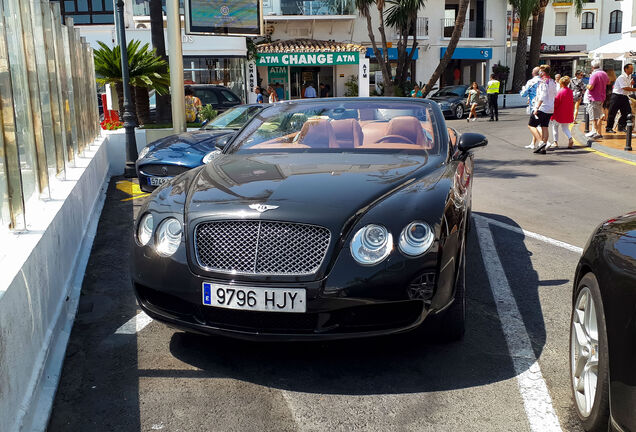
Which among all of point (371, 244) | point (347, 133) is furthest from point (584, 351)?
point (347, 133)

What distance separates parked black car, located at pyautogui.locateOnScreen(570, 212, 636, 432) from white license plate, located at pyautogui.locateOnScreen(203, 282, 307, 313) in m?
1.31

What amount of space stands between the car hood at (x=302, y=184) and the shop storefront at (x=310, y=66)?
2930cm

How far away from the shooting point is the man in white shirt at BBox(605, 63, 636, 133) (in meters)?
14.9

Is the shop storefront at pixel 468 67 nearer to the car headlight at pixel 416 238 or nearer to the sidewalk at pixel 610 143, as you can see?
the sidewalk at pixel 610 143

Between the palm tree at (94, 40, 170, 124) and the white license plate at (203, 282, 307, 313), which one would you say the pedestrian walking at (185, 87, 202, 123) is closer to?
the palm tree at (94, 40, 170, 124)

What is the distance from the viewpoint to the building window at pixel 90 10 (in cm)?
3123

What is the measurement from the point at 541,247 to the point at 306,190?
3.35 m

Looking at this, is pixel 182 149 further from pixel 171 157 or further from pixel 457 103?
pixel 457 103

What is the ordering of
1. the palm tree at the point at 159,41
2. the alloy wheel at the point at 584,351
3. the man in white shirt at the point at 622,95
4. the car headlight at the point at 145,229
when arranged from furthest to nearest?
1. the palm tree at the point at 159,41
2. the man in white shirt at the point at 622,95
3. the car headlight at the point at 145,229
4. the alloy wheel at the point at 584,351

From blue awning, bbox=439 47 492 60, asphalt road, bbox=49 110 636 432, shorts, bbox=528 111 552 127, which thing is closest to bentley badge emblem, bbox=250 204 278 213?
asphalt road, bbox=49 110 636 432

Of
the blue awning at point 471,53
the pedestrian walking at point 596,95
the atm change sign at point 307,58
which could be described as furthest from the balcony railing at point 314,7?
the pedestrian walking at point 596,95

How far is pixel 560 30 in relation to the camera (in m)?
51.3

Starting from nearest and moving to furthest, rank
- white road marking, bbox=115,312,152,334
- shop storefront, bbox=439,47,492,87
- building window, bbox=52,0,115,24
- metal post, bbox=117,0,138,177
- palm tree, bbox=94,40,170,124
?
white road marking, bbox=115,312,152,334
metal post, bbox=117,0,138,177
palm tree, bbox=94,40,170,124
building window, bbox=52,0,115,24
shop storefront, bbox=439,47,492,87

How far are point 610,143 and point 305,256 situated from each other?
1331 centimetres
